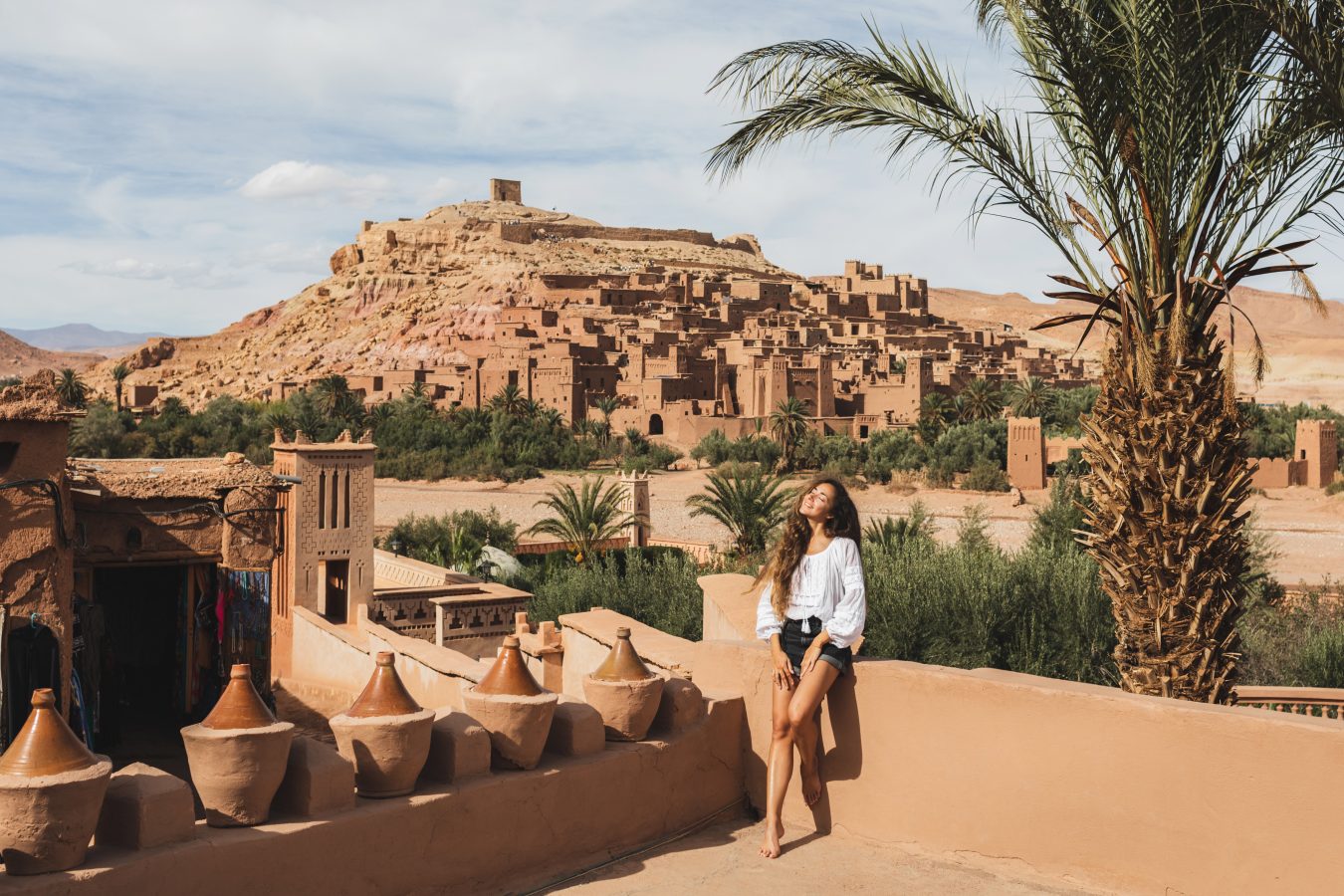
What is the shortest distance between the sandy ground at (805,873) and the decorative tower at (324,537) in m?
9.43

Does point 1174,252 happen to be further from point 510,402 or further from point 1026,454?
point 510,402

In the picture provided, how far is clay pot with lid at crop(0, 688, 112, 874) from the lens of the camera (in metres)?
2.46

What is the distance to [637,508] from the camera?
21.3 metres

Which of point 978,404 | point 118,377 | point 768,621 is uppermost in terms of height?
point 118,377

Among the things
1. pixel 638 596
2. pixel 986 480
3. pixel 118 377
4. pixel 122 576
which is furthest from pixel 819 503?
pixel 118 377

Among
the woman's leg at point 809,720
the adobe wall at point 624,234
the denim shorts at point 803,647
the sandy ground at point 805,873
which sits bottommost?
the sandy ground at point 805,873

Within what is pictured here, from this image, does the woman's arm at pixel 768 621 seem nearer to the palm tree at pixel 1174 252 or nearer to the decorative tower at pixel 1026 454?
the palm tree at pixel 1174 252

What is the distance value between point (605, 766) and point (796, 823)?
2.35 ft

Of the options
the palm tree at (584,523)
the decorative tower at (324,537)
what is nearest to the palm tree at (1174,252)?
the decorative tower at (324,537)

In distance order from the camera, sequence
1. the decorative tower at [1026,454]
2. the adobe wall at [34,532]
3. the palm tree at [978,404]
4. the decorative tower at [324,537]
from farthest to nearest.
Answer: the palm tree at [978,404], the decorative tower at [1026,454], the decorative tower at [324,537], the adobe wall at [34,532]

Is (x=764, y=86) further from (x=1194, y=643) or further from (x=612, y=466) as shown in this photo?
(x=612, y=466)

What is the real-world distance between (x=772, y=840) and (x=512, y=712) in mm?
908

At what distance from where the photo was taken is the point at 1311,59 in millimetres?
4523

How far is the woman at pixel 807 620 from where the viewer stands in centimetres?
367
